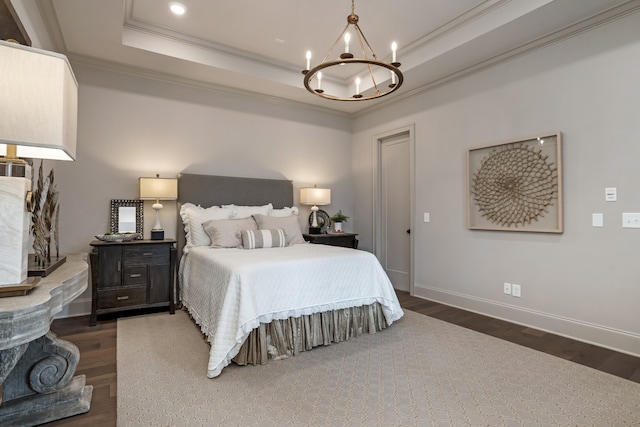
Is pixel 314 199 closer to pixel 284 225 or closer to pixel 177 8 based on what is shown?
pixel 284 225

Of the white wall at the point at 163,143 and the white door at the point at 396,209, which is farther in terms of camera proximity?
the white door at the point at 396,209

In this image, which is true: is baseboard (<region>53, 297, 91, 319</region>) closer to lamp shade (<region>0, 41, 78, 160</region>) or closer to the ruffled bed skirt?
the ruffled bed skirt

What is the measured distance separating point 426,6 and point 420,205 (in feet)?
7.68

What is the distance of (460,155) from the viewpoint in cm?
409

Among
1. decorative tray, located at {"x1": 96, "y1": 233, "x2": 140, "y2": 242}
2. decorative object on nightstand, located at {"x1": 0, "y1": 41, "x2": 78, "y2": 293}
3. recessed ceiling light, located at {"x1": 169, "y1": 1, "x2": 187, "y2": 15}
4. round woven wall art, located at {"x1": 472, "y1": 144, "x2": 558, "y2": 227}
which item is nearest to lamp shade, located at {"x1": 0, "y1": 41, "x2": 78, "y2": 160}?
decorative object on nightstand, located at {"x1": 0, "y1": 41, "x2": 78, "y2": 293}

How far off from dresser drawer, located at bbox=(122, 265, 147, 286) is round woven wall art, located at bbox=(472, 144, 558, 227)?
379 cm

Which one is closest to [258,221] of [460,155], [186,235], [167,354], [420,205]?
[186,235]

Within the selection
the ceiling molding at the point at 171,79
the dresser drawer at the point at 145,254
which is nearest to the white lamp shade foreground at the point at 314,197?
the ceiling molding at the point at 171,79

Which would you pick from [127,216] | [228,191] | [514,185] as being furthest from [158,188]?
[514,185]

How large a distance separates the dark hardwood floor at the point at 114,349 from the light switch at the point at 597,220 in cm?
105

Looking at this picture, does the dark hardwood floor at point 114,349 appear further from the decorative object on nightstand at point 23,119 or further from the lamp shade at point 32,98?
the lamp shade at point 32,98

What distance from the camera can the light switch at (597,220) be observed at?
2.94m

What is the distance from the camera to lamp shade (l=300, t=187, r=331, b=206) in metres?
5.05

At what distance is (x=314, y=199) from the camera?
5059 mm
